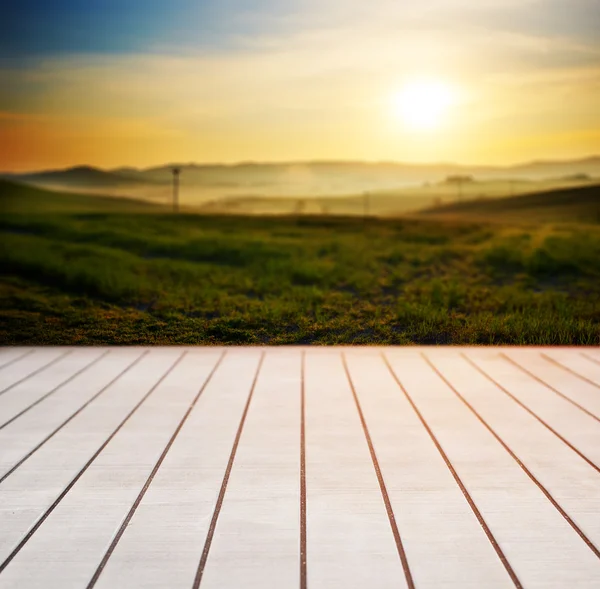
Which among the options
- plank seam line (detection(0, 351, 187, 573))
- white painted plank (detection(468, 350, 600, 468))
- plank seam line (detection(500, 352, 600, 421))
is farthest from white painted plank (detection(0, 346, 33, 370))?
plank seam line (detection(500, 352, 600, 421))

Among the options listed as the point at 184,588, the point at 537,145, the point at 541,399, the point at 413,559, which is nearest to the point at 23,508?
the point at 184,588

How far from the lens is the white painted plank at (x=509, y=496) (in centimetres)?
123

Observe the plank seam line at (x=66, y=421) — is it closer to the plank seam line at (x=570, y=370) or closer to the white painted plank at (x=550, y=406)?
the white painted plank at (x=550, y=406)

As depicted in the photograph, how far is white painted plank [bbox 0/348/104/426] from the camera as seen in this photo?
2.36m

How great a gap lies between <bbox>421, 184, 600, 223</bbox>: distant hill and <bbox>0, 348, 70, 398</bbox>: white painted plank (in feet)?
11.1

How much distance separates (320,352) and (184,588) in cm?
223

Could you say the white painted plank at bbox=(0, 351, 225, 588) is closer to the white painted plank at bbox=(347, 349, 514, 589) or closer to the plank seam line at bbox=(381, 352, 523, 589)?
the white painted plank at bbox=(347, 349, 514, 589)

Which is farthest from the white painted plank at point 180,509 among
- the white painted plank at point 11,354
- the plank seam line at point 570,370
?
the plank seam line at point 570,370

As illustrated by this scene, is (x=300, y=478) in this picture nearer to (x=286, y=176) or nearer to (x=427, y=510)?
(x=427, y=510)

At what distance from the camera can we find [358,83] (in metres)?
4.61

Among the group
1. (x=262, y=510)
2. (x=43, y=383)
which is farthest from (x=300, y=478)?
(x=43, y=383)

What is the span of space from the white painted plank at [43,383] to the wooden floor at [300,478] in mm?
16

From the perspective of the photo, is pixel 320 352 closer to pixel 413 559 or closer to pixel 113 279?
pixel 113 279

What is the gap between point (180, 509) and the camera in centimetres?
150
